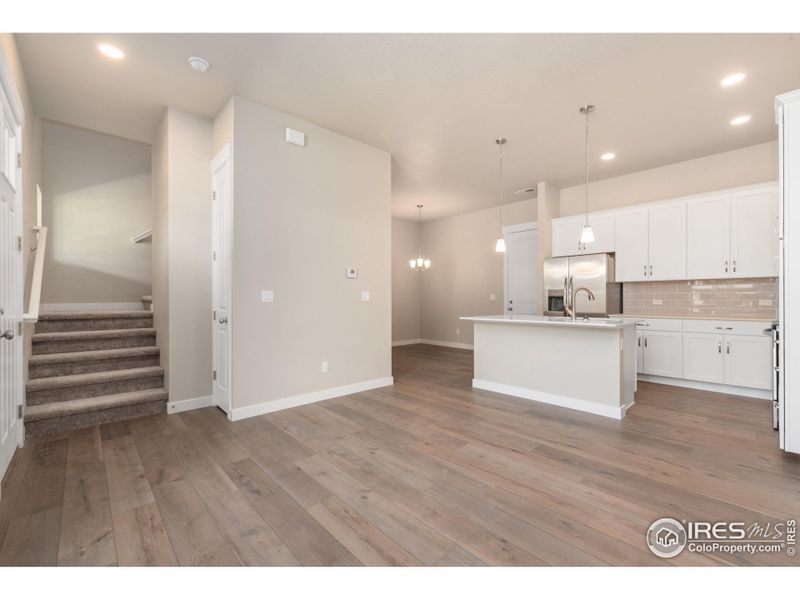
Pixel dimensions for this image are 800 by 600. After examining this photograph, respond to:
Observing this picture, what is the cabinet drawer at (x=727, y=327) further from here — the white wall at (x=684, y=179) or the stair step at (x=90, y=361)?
the stair step at (x=90, y=361)

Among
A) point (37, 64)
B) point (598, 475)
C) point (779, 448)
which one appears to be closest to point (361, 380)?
point (598, 475)

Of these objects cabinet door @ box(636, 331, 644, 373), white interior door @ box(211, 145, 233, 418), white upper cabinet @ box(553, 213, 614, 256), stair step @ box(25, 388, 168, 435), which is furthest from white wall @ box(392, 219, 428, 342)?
stair step @ box(25, 388, 168, 435)

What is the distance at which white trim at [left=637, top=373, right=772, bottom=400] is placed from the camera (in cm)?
418

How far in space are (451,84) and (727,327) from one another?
4.26 metres

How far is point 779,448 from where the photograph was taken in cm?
276

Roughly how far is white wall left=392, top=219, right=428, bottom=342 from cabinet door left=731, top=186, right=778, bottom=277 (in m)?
5.86

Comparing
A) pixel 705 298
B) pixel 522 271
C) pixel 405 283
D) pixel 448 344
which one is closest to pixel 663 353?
pixel 705 298

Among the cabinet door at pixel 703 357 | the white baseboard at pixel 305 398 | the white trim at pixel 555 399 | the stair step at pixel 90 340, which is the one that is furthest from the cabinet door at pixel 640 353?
the stair step at pixel 90 340

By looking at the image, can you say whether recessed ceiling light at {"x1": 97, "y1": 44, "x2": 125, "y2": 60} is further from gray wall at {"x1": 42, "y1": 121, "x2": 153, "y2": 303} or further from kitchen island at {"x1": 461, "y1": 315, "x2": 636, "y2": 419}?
kitchen island at {"x1": 461, "y1": 315, "x2": 636, "y2": 419}

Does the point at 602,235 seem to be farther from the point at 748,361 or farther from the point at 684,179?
the point at 748,361

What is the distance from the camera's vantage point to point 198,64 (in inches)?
115

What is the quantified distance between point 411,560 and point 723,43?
3.97m

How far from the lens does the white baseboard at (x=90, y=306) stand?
5.40 m
